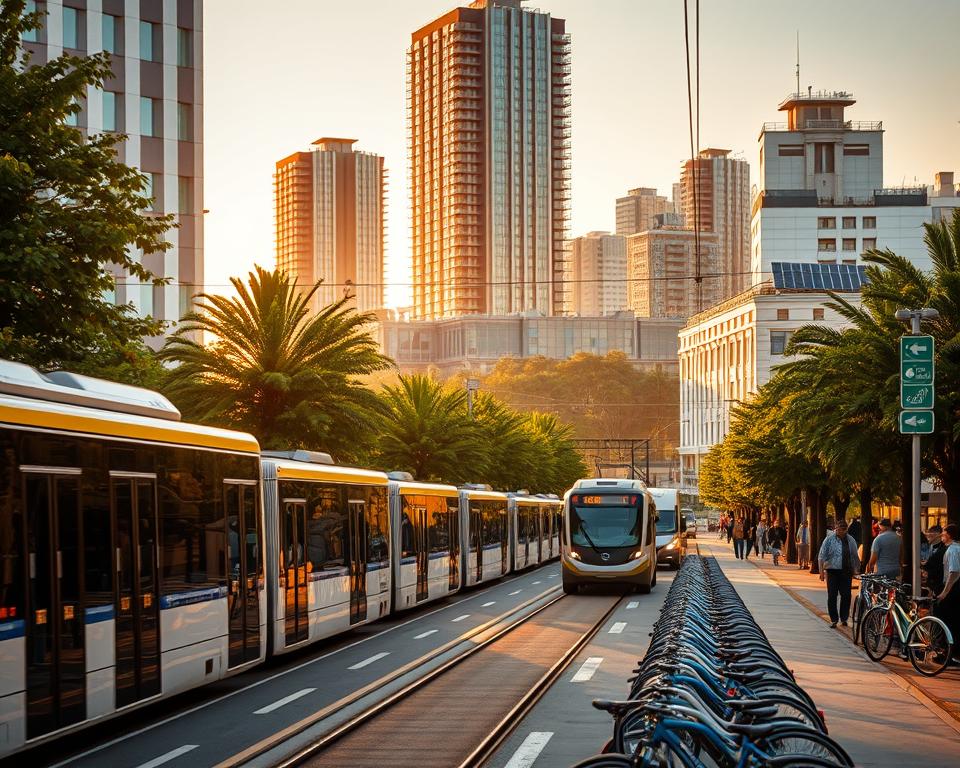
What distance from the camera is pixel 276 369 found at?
35.3 metres

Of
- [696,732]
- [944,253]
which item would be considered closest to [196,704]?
[696,732]

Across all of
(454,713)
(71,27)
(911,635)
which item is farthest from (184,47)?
(454,713)

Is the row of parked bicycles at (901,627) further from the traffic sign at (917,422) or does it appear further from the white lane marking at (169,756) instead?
the white lane marking at (169,756)

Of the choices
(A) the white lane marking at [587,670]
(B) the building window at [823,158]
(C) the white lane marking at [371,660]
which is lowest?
(C) the white lane marking at [371,660]

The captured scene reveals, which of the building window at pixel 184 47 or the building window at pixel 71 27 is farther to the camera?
the building window at pixel 184 47

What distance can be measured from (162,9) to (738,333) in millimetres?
73856

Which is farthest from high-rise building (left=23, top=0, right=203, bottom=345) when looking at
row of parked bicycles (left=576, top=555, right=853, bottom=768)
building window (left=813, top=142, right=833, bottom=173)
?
building window (left=813, top=142, right=833, bottom=173)

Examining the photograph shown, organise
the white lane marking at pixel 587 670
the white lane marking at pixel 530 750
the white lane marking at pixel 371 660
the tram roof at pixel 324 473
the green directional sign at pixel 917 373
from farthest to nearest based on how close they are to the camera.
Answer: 1. the green directional sign at pixel 917 373
2. the white lane marking at pixel 371 660
3. the tram roof at pixel 324 473
4. the white lane marking at pixel 587 670
5. the white lane marking at pixel 530 750

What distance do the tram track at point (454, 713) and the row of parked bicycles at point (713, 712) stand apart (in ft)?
7.81

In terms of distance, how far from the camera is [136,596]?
1352 centimetres

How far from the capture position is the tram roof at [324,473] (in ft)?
65.1

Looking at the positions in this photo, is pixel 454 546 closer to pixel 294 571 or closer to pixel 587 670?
pixel 294 571

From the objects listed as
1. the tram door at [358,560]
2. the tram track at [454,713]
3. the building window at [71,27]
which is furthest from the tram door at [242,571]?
the building window at [71,27]

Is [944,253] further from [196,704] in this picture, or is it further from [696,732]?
[696,732]
